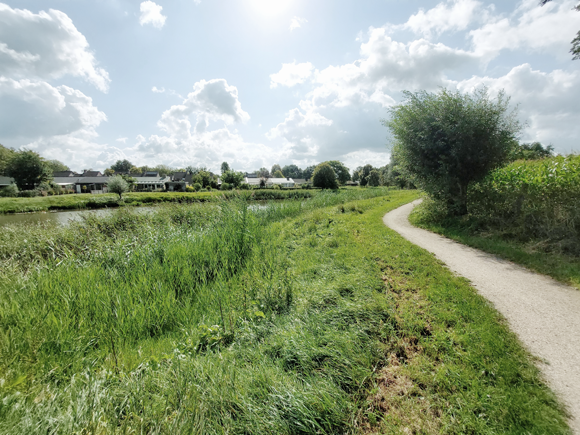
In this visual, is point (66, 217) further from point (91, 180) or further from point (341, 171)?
point (341, 171)

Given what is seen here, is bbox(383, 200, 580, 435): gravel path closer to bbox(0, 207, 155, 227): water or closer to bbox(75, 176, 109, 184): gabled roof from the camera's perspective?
bbox(0, 207, 155, 227): water

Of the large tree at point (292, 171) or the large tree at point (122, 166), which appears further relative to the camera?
the large tree at point (292, 171)

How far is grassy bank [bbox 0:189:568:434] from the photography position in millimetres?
2104

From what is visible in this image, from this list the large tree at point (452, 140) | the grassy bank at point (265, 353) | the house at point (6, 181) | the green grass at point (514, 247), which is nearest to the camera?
the grassy bank at point (265, 353)

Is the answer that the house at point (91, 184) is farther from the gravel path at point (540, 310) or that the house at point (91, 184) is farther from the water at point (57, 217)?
the gravel path at point (540, 310)

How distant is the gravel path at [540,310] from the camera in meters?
2.47

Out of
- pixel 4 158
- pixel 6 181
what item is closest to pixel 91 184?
pixel 6 181

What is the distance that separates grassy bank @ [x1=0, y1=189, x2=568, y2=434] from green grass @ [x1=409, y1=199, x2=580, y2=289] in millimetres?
2413

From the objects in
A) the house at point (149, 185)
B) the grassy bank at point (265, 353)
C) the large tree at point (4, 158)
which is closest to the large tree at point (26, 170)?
the large tree at point (4, 158)

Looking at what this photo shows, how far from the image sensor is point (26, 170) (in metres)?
52.6

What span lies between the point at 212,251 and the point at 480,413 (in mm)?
6138

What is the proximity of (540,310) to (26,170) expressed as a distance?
272ft

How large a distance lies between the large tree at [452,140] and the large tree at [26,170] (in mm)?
78112

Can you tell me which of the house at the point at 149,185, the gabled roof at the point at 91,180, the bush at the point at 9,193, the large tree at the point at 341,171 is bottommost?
the bush at the point at 9,193
